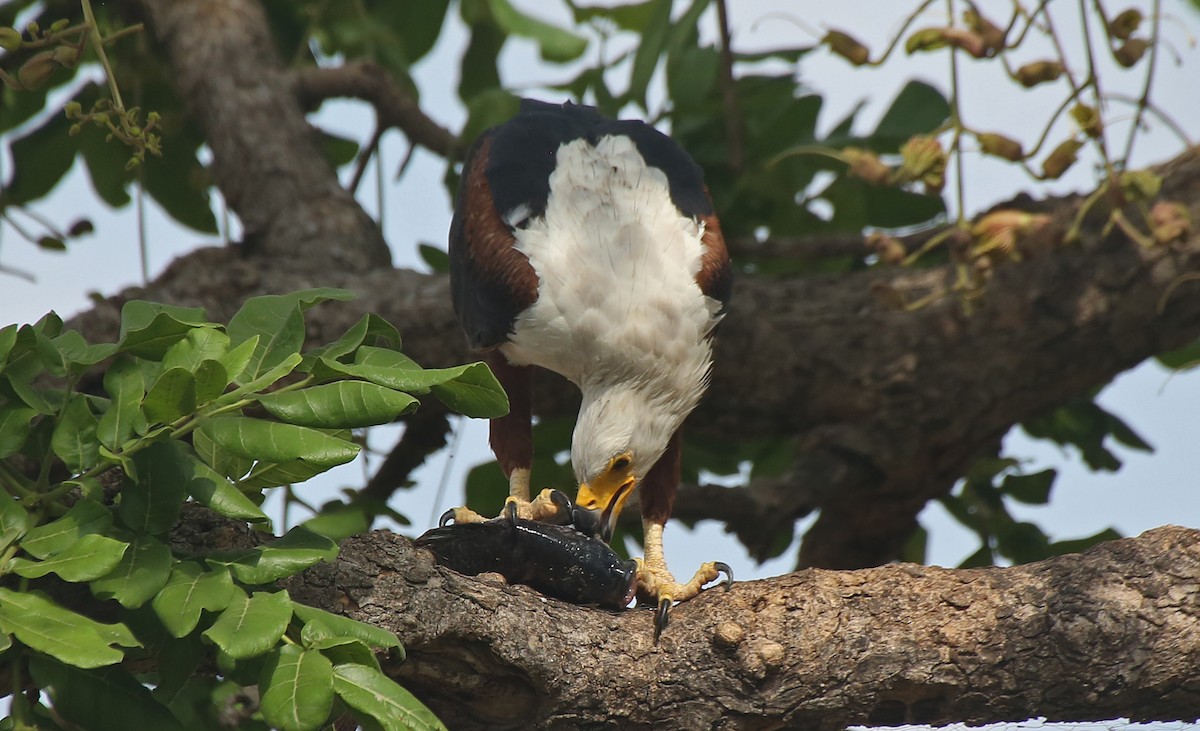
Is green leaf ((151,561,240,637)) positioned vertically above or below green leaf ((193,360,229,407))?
below

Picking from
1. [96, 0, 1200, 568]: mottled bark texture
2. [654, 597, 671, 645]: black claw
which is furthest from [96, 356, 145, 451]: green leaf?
[96, 0, 1200, 568]: mottled bark texture

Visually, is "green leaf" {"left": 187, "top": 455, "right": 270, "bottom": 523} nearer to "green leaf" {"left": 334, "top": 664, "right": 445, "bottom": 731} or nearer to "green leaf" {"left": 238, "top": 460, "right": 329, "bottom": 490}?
"green leaf" {"left": 238, "top": 460, "right": 329, "bottom": 490}

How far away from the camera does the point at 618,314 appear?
10.9 ft

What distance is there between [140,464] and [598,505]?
156cm

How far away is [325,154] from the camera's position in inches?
203

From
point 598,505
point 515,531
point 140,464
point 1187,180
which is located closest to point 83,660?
point 140,464

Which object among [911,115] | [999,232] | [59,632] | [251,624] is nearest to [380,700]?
[251,624]

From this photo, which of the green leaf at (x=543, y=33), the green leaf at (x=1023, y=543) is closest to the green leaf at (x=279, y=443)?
the green leaf at (x=1023, y=543)

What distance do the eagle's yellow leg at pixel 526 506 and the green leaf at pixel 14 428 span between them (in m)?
1.41

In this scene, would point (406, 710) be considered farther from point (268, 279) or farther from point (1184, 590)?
point (268, 279)

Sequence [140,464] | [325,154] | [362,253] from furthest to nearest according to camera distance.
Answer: [325,154], [362,253], [140,464]

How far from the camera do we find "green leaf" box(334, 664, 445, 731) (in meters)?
1.82

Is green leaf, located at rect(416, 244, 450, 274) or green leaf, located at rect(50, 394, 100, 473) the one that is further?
green leaf, located at rect(416, 244, 450, 274)

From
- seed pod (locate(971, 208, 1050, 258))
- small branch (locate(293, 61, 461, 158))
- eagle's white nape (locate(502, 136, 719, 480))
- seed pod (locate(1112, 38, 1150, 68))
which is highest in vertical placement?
small branch (locate(293, 61, 461, 158))
